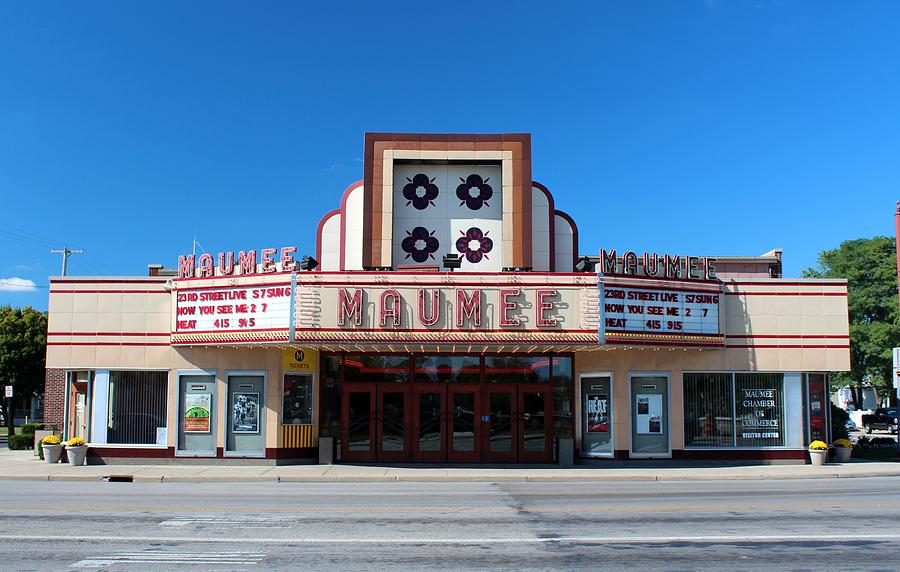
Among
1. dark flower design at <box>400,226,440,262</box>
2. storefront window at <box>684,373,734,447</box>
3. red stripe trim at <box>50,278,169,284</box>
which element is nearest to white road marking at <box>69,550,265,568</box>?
red stripe trim at <box>50,278,169,284</box>

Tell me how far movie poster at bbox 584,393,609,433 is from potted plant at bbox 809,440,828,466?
22.4ft

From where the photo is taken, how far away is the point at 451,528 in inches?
553

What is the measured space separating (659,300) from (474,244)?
6767mm

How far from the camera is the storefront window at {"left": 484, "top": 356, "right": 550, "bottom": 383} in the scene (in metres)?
27.5

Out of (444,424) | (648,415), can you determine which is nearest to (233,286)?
(444,424)

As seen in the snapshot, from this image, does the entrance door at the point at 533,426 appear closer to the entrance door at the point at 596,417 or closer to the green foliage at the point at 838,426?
the entrance door at the point at 596,417

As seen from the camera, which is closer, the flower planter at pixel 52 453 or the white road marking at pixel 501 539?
the white road marking at pixel 501 539

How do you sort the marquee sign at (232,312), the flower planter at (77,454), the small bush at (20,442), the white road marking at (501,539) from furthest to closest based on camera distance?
the small bush at (20,442), the flower planter at (77,454), the marquee sign at (232,312), the white road marking at (501,539)

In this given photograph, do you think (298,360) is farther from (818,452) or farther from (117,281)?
(818,452)

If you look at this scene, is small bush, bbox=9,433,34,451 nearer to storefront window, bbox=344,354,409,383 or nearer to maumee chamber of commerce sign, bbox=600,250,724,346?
storefront window, bbox=344,354,409,383

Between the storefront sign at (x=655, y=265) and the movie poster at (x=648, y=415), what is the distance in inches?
172

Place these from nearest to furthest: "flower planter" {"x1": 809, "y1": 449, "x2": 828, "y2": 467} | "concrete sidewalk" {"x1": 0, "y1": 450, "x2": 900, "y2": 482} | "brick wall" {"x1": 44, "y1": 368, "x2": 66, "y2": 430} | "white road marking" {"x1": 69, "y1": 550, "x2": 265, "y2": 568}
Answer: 1. "white road marking" {"x1": 69, "y1": 550, "x2": 265, "y2": 568}
2. "concrete sidewalk" {"x1": 0, "y1": 450, "x2": 900, "y2": 482}
3. "flower planter" {"x1": 809, "y1": 449, "x2": 828, "y2": 467}
4. "brick wall" {"x1": 44, "y1": 368, "x2": 66, "y2": 430}

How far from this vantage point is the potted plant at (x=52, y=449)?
27.4 m

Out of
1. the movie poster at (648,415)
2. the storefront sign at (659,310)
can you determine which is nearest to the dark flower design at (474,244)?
the storefront sign at (659,310)
